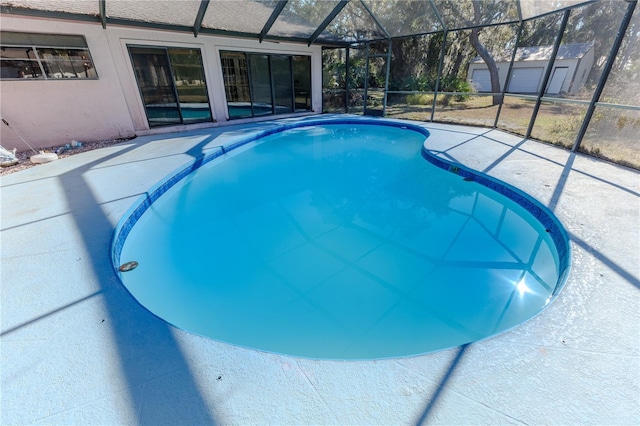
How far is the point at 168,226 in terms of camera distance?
12.1ft

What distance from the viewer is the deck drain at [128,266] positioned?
2.65 metres

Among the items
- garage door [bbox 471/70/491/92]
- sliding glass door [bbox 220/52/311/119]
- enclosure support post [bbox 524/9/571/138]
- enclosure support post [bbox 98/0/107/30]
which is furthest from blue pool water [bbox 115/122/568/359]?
garage door [bbox 471/70/491/92]

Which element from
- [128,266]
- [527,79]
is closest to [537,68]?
[527,79]

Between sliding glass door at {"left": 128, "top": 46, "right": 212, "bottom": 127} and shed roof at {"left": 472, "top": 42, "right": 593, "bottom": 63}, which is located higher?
shed roof at {"left": 472, "top": 42, "right": 593, "bottom": 63}

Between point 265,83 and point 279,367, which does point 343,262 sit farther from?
point 265,83

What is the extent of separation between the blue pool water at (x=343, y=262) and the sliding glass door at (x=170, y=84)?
125 inches

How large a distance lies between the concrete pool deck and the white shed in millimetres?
9982

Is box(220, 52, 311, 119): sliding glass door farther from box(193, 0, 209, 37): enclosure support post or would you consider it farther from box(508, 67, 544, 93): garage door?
box(508, 67, 544, 93): garage door

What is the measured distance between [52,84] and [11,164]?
181cm

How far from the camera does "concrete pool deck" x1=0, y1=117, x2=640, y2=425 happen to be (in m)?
1.26

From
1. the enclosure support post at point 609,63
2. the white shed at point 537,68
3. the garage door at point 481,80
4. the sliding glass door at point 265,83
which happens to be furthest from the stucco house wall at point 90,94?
the garage door at point 481,80

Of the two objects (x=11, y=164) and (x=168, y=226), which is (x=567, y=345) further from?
(x=11, y=164)

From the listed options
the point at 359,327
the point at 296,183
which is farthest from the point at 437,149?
the point at 359,327

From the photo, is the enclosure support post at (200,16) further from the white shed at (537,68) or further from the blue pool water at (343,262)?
the white shed at (537,68)
